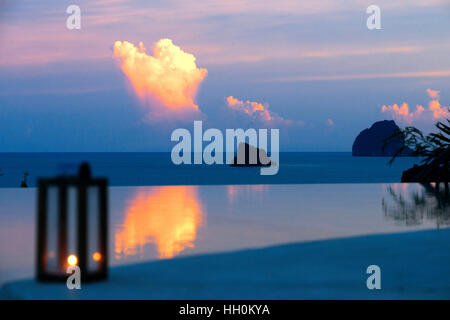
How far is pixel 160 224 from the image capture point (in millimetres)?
8477

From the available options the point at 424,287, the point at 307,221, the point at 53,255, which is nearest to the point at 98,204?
the point at 53,255

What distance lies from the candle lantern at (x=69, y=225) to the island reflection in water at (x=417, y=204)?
5214 mm

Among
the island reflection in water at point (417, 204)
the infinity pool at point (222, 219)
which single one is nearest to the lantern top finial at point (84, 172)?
the infinity pool at point (222, 219)

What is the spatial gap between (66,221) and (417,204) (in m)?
8.26

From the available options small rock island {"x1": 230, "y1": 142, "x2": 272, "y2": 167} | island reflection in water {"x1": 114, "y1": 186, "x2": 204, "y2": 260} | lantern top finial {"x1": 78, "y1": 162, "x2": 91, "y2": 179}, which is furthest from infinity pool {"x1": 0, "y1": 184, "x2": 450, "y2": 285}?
small rock island {"x1": 230, "y1": 142, "x2": 272, "y2": 167}

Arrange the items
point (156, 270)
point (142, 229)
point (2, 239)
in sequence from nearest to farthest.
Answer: point (156, 270), point (2, 239), point (142, 229)

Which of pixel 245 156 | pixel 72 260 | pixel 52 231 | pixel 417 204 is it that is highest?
pixel 245 156

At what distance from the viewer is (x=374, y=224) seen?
8.52m

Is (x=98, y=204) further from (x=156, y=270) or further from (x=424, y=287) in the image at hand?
(x=424, y=287)

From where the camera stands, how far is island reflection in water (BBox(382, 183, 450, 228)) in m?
9.18

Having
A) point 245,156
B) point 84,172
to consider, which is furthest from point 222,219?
point 245,156

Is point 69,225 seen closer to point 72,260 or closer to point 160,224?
point 72,260

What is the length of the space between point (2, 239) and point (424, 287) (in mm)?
4711

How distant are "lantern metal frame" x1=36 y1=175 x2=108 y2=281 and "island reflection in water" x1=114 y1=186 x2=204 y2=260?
1.21 meters
